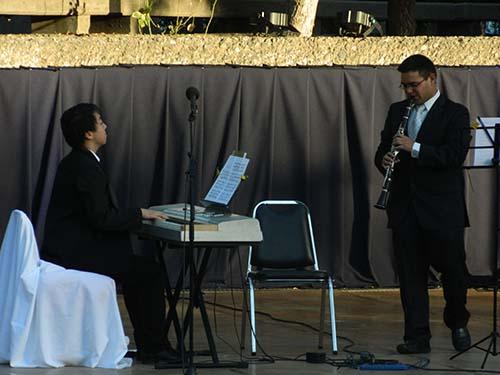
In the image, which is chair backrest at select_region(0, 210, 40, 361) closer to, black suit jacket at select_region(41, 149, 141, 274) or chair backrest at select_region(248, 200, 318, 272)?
black suit jacket at select_region(41, 149, 141, 274)

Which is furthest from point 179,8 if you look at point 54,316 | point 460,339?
point 54,316

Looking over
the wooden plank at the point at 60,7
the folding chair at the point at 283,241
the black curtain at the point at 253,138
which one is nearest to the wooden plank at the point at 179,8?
the wooden plank at the point at 60,7

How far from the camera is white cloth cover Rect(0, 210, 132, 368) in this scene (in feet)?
27.1

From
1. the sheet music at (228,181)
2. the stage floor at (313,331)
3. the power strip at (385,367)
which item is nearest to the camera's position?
the sheet music at (228,181)

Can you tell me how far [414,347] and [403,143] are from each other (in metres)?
1.37

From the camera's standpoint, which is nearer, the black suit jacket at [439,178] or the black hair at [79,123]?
the black hair at [79,123]

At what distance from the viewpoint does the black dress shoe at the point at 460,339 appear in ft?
29.5

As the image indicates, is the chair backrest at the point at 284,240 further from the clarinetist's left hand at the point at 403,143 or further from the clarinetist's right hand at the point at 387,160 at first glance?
the clarinetist's left hand at the point at 403,143

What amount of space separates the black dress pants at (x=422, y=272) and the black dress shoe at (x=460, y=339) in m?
0.04

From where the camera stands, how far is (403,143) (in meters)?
8.62

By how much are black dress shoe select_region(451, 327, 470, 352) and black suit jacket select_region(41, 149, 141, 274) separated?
2.26 m

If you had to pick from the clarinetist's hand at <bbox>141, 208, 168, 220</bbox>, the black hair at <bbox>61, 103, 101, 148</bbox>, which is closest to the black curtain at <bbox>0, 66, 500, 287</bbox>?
the black hair at <bbox>61, 103, 101, 148</bbox>

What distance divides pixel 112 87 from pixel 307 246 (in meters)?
2.80

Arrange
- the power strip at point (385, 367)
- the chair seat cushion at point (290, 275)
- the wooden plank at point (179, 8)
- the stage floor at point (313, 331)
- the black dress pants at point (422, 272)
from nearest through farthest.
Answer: the power strip at point (385, 367) < the stage floor at point (313, 331) < the black dress pants at point (422, 272) < the chair seat cushion at point (290, 275) < the wooden plank at point (179, 8)
